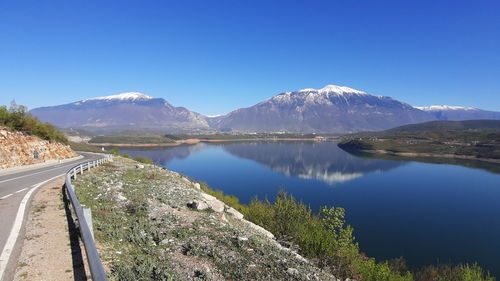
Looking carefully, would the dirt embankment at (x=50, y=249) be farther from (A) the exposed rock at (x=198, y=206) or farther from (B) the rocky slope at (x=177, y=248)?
(A) the exposed rock at (x=198, y=206)

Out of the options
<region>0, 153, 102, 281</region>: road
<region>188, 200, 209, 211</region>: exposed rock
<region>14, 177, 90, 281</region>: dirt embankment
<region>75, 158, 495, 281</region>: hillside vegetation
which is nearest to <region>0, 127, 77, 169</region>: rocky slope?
<region>0, 153, 102, 281</region>: road

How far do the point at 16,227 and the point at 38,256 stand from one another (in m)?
3.87

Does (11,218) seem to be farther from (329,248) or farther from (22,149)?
(22,149)

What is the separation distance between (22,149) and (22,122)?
241 inches

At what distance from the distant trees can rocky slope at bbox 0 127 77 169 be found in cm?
142

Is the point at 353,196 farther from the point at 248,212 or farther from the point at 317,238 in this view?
the point at 317,238

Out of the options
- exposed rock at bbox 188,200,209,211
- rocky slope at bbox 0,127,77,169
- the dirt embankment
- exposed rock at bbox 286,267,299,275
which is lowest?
exposed rock at bbox 286,267,299,275

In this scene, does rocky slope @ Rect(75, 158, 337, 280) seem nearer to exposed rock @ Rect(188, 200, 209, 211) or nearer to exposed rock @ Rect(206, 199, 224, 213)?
exposed rock @ Rect(188, 200, 209, 211)

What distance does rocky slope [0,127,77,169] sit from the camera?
3450 cm

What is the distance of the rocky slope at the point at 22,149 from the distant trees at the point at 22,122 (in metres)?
1.42

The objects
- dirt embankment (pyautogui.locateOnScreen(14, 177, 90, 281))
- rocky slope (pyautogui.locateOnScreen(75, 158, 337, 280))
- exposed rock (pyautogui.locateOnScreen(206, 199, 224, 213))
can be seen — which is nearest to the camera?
dirt embankment (pyautogui.locateOnScreen(14, 177, 90, 281))

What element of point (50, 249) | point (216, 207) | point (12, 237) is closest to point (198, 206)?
point (216, 207)

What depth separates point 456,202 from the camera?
73.8 metres

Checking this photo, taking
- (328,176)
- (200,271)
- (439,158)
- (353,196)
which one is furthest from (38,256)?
(439,158)
